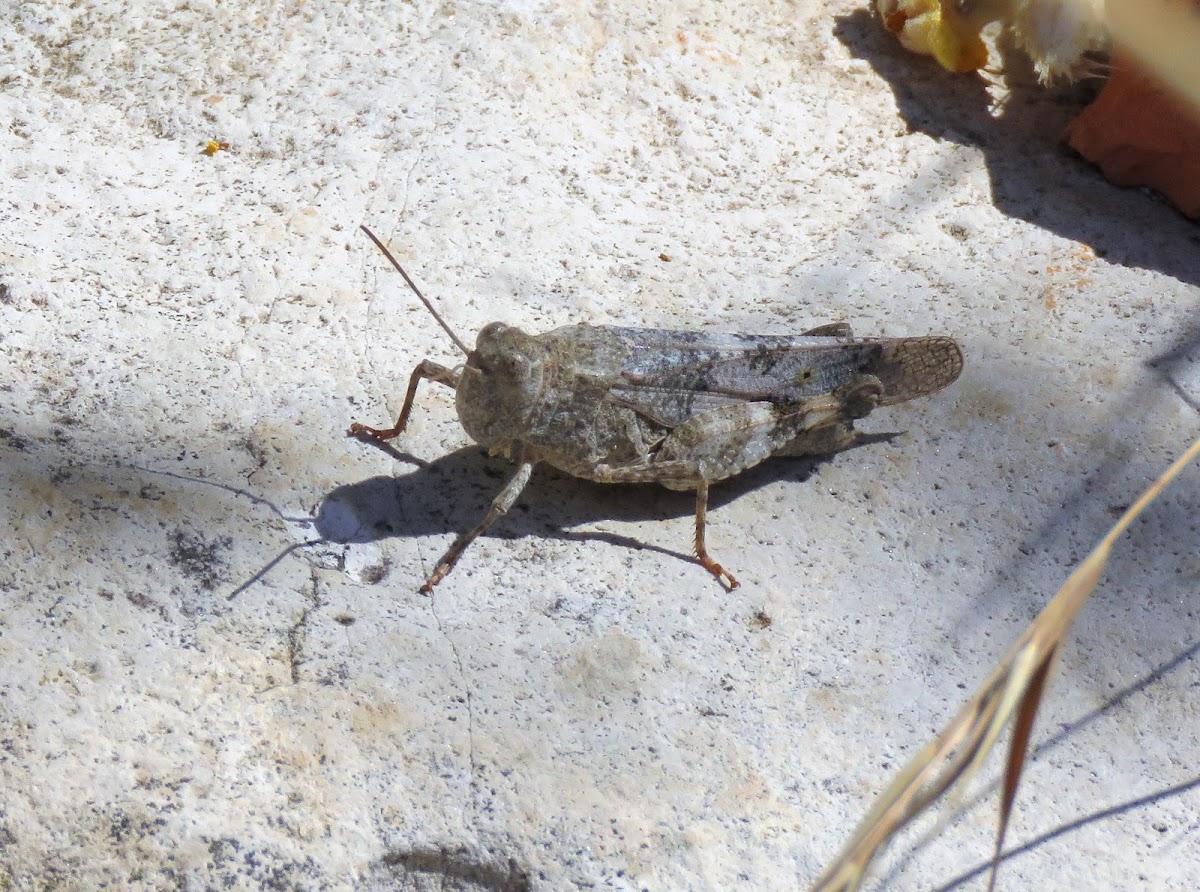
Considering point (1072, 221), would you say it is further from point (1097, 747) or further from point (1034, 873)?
point (1034, 873)

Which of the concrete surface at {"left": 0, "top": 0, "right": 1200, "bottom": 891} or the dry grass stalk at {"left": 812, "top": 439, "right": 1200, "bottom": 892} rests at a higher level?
the dry grass stalk at {"left": 812, "top": 439, "right": 1200, "bottom": 892}

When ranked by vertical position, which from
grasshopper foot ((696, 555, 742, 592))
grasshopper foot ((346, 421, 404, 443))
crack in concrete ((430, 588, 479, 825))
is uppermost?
grasshopper foot ((696, 555, 742, 592))

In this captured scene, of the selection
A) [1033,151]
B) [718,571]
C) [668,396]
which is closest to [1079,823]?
[718,571]

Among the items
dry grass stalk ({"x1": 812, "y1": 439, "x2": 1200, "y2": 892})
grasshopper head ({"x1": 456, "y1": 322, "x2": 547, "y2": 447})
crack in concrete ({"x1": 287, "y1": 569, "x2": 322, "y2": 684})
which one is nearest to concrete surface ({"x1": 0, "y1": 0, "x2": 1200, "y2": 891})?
crack in concrete ({"x1": 287, "y1": 569, "x2": 322, "y2": 684})

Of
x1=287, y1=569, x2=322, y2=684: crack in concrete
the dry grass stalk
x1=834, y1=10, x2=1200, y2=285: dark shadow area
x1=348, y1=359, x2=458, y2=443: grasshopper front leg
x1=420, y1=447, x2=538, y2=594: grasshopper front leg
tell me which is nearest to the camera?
the dry grass stalk

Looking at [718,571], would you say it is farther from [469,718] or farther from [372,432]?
[372,432]

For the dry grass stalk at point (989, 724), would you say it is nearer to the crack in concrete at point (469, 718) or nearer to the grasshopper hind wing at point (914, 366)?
the crack in concrete at point (469, 718)

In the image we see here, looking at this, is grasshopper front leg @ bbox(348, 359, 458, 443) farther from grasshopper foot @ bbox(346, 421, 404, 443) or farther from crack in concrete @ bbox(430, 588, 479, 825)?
crack in concrete @ bbox(430, 588, 479, 825)
